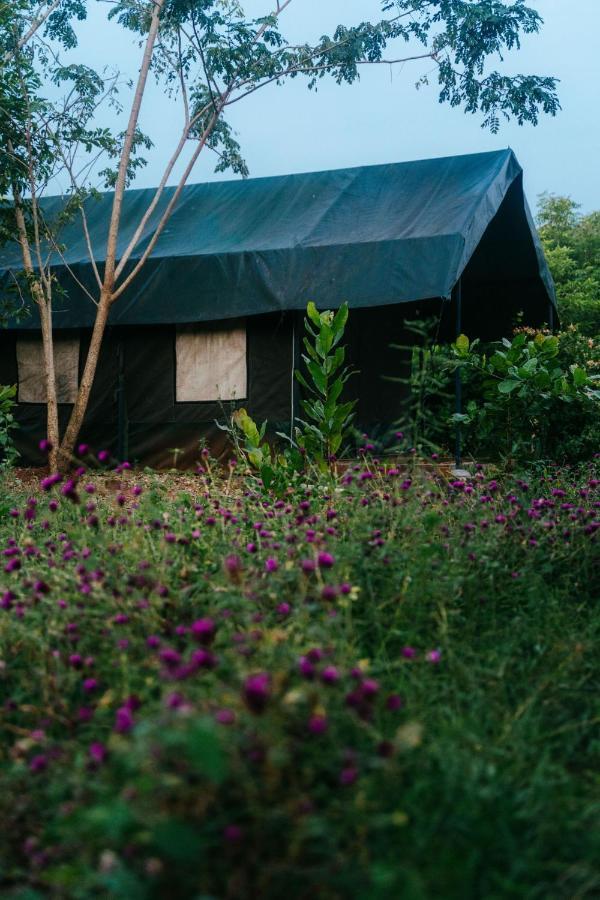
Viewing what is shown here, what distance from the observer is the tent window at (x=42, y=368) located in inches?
438

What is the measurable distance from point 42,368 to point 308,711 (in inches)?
408

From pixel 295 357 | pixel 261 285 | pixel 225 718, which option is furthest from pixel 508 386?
pixel 225 718

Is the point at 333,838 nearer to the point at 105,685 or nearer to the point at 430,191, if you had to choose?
the point at 105,685

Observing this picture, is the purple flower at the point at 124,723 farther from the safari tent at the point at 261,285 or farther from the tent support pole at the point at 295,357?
the tent support pole at the point at 295,357

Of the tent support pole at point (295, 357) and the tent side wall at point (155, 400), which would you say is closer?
A: the tent support pole at point (295, 357)

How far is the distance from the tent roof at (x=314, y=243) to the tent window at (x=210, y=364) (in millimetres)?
674

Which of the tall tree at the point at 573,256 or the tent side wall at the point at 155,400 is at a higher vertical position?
the tall tree at the point at 573,256

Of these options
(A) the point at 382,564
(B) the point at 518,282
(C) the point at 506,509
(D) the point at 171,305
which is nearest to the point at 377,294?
(D) the point at 171,305

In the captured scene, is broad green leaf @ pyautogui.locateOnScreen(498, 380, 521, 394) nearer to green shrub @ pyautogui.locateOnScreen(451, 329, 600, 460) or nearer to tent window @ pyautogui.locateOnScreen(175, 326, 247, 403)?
green shrub @ pyautogui.locateOnScreen(451, 329, 600, 460)

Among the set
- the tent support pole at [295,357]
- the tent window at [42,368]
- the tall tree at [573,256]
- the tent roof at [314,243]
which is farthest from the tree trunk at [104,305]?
the tall tree at [573,256]

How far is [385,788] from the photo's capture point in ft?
5.55

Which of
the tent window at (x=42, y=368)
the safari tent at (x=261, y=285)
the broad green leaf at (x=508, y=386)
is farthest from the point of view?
the tent window at (x=42, y=368)

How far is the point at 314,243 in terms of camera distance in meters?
9.18

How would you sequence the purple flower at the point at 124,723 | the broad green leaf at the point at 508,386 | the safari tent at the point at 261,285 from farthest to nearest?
the safari tent at the point at 261,285 → the broad green leaf at the point at 508,386 → the purple flower at the point at 124,723
